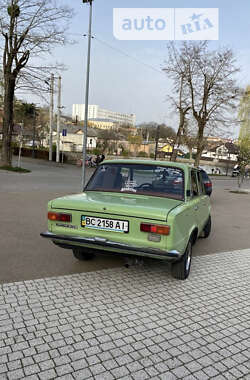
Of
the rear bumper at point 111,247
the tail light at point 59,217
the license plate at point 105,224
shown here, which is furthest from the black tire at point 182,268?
the tail light at point 59,217

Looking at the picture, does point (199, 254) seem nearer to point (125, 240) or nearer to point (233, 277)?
point (233, 277)

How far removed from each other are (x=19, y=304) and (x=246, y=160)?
18322mm

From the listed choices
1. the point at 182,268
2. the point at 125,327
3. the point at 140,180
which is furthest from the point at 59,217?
the point at 182,268

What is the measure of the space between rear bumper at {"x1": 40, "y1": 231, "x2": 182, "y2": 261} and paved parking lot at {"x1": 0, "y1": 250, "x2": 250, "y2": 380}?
0.58 m

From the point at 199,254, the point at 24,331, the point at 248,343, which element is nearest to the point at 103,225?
the point at 24,331

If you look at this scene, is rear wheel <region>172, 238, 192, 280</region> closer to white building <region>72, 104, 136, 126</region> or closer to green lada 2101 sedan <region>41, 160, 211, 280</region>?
green lada 2101 sedan <region>41, 160, 211, 280</region>

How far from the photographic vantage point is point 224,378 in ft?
8.20

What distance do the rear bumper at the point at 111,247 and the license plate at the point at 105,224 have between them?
0.16 m

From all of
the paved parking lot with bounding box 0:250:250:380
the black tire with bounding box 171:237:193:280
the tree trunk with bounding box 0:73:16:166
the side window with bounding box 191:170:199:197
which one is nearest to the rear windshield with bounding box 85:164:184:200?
the side window with bounding box 191:170:199:197

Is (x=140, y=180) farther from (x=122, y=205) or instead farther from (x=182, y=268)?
(x=182, y=268)

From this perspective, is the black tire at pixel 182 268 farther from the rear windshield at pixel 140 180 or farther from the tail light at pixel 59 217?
the tail light at pixel 59 217

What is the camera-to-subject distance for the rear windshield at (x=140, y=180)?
4590 mm

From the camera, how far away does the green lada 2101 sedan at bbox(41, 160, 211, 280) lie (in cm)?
361

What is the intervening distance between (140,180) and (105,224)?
124cm
